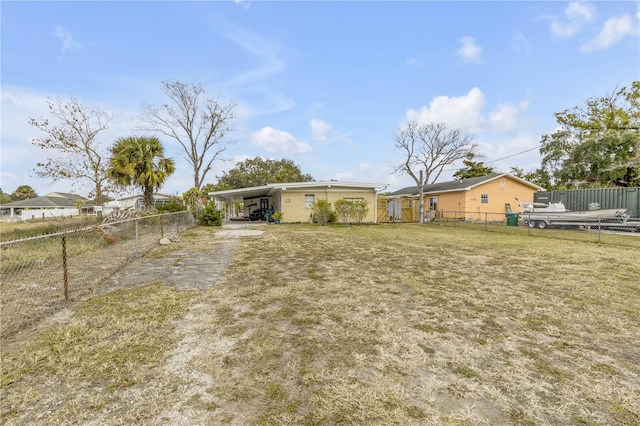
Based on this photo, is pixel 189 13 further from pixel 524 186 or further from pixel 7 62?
pixel 524 186

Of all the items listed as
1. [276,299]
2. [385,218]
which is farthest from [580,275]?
[385,218]

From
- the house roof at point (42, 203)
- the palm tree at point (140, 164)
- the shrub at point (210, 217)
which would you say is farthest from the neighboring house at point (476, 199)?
the house roof at point (42, 203)

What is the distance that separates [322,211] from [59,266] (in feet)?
42.6

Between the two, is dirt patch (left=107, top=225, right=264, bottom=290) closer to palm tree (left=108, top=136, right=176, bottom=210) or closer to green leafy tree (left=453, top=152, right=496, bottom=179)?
A: palm tree (left=108, top=136, right=176, bottom=210)

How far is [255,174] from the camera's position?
1713 inches

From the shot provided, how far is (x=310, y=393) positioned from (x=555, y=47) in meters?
18.1

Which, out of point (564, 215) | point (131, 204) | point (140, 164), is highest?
point (140, 164)

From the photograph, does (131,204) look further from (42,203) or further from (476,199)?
(476,199)

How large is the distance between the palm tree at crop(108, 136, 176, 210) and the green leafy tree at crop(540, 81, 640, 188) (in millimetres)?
27737

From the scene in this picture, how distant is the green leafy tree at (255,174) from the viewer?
4247cm

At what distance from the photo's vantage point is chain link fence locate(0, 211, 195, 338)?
12.9ft

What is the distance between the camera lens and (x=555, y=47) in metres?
13.2

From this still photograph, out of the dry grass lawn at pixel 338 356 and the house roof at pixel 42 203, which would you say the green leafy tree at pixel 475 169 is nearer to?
the dry grass lawn at pixel 338 356

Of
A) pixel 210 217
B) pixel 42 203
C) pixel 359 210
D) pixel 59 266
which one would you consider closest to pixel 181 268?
pixel 59 266
